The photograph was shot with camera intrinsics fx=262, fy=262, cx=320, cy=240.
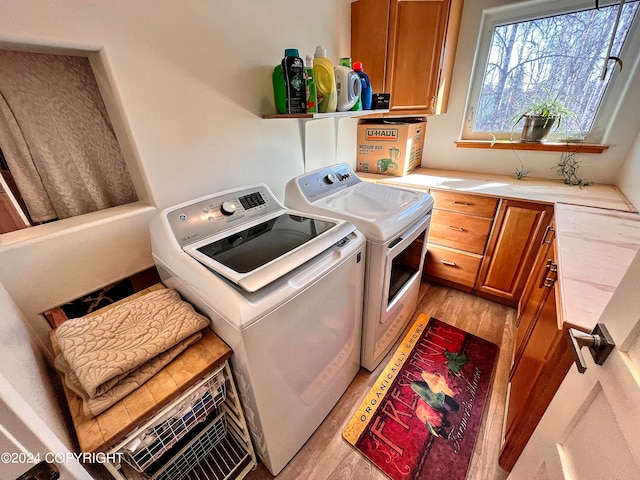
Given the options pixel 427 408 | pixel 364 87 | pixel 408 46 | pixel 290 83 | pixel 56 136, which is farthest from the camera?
pixel 408 46

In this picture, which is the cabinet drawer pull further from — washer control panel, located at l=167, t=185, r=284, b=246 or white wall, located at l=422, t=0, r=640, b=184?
washer control panel, located at l=167, t=185, r=284, b=246

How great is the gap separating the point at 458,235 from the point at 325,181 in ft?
3.74

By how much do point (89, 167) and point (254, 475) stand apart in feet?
5.04

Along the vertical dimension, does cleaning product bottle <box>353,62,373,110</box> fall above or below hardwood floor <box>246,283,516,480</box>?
above

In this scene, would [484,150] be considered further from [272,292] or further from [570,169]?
[272,292]

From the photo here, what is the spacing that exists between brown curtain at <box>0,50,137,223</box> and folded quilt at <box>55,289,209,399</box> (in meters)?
0.53

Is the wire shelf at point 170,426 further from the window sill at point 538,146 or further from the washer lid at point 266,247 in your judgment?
the window sill at point 538,146

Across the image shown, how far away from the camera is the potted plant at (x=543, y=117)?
190 cm

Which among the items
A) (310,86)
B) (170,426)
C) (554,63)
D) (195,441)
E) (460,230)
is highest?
(554,63)

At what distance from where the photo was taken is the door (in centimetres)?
43

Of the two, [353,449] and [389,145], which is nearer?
[353,449]

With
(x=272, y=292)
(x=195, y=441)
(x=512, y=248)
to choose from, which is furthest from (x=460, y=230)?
(x=195, y=441)

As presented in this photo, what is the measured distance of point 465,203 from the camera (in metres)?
1.88

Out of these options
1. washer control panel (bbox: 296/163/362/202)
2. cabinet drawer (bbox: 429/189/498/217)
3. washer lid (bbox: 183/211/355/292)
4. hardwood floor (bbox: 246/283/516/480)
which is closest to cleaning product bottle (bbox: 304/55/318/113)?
washer control panel (bbox: 296/163/362/202)
